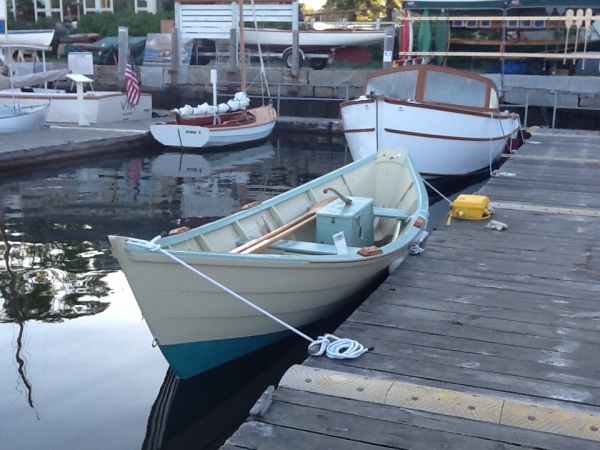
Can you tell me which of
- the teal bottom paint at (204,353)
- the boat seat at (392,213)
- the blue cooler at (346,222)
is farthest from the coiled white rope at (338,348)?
the boat seat at (392,213)

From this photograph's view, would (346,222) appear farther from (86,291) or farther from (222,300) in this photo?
(86,291)

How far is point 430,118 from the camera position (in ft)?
39.0

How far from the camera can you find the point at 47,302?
23.1 ft

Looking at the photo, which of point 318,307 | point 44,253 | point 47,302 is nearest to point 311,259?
point 318,307

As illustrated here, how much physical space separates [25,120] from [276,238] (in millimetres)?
12500

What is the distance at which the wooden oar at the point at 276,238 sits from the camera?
5.67 m

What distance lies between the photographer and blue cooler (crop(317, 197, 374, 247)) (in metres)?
6.45

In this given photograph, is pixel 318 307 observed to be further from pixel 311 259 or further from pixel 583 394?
pixel 583 394

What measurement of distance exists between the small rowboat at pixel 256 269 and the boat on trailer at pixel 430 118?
15.1 feet

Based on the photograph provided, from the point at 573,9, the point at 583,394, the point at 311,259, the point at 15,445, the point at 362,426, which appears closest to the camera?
the point at 362,426

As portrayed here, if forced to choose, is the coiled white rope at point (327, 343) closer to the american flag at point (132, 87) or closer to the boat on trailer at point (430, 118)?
the boat on trailer at point (430, 118)

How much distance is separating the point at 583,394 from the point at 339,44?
20258 millimetres

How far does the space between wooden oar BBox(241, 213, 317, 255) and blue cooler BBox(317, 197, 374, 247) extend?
0.14m

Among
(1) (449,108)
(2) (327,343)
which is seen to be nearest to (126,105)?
(1) (449,108)
